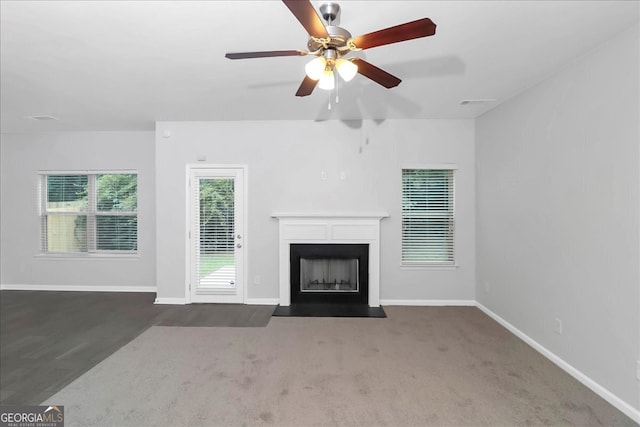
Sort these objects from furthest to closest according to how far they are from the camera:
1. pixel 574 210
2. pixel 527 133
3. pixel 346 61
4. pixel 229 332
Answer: pixel 229 332
pixel 527 133
pixel 574 210
pixel 346 61

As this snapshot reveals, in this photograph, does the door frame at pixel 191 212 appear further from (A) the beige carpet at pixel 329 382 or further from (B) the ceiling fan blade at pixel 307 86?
(B) the ceiling fan blade at pixel 307 86

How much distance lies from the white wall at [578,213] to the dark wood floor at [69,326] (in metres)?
3.01

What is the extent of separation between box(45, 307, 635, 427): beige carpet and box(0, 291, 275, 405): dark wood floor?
0.74 ft

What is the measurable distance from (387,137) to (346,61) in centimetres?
284

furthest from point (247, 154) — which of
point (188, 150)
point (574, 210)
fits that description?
point (574, 210)

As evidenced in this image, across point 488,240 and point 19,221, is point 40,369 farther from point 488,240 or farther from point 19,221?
point 488,240

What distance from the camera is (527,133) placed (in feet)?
10.4

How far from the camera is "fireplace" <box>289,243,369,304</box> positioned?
4359 mm

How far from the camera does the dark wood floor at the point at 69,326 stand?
2543 mm

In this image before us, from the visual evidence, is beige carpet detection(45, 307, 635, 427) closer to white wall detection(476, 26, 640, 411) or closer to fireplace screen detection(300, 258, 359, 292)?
white wall detection(476, 26, 640, 411)

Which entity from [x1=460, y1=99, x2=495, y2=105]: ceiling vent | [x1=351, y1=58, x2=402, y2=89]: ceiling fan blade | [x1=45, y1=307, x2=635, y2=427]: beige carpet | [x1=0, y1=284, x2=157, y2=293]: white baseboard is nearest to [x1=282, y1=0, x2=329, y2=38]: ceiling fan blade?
[x1=351, y1=58, x2=402, y2=89]: ceiling fan blade

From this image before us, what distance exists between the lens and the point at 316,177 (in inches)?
173

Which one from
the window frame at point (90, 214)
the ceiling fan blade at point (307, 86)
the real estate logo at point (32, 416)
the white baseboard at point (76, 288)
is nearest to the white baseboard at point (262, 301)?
the white baseboard at point (76, 288)

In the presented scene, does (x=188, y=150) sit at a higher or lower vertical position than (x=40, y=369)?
higher
